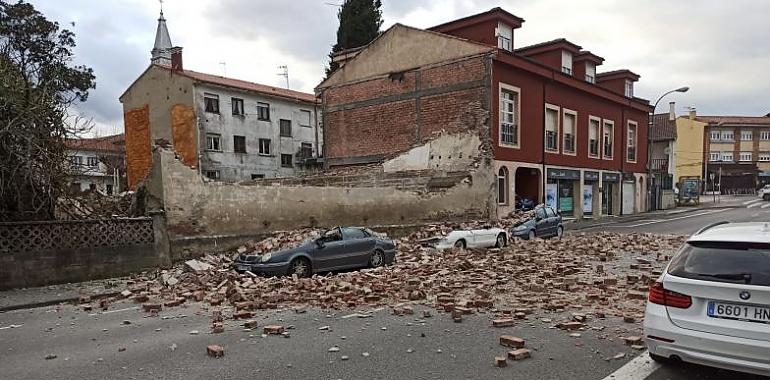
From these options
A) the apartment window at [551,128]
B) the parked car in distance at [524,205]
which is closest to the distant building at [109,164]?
the parked car in distance at [524,205]

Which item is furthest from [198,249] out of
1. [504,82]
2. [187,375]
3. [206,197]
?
[504,82]

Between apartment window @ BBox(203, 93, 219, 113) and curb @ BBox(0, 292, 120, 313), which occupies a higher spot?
apartment window @ BBox(203, 93, 219, 113)

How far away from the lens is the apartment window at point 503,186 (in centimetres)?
2437

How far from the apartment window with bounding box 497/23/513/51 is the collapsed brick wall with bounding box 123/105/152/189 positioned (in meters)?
25.2

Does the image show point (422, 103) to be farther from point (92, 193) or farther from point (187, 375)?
point (187, 375)

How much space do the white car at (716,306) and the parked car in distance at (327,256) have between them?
8.47 metres

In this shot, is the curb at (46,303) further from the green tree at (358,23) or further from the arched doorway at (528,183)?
the green tree at (358,23)

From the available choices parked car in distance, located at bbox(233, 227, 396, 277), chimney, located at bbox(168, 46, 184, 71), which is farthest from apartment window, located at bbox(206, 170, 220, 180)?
parked car in distance, located at bbox(233, 227, 396, 277)

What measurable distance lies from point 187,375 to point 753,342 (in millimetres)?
4985

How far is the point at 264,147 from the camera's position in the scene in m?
39.0

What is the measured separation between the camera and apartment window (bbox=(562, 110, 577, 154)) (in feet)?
96.7

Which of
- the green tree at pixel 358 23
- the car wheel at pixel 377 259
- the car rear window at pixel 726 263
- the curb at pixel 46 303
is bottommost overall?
the curb at pixel 46 303

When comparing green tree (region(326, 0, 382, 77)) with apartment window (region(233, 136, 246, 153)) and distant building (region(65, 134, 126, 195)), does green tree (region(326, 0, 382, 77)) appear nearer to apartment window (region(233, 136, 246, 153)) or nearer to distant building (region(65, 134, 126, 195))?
apartment window (region(233, 136, 246, 153))

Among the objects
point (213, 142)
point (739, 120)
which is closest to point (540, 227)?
point (213, 142)
